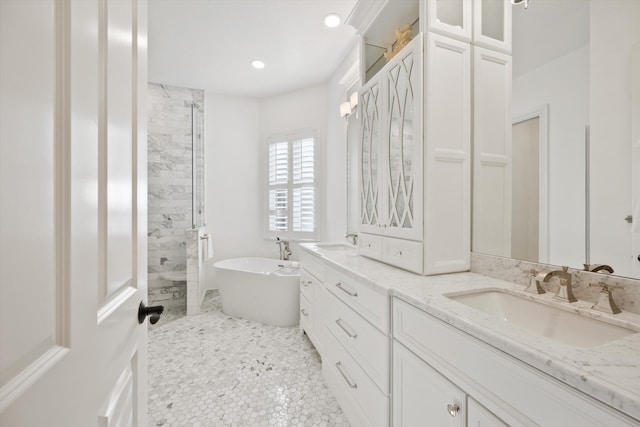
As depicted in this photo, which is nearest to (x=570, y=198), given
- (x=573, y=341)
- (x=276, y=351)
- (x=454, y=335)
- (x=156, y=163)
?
(x=573, y=341)

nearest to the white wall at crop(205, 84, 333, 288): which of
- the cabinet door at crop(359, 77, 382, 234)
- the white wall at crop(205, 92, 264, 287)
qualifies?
the white wall at crop(205, 92, 264, 287)

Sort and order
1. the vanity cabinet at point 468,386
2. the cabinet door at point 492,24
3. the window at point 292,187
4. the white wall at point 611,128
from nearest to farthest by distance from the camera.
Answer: the vanity cabinet at point 468,386 < the white wall at point 611,128 < the cabinet door at point 492,24 < the window at point 292,187

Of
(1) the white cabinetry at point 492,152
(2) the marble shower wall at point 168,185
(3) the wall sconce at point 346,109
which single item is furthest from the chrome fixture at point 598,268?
(2) the marble shower wall at point 168,185

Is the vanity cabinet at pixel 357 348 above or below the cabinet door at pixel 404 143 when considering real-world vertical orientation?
below

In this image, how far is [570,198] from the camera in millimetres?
1115

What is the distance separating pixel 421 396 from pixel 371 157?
4.80 ft

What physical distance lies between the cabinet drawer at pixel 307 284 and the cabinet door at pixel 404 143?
36.8 inches

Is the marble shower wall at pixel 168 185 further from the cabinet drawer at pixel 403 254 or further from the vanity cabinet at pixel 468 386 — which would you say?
the vanity cabinet at pixel 468 386

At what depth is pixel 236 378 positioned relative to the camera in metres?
1.99

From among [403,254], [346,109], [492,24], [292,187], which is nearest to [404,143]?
[403,254]

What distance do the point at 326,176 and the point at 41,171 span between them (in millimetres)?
3316

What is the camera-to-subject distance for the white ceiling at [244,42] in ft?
7.36

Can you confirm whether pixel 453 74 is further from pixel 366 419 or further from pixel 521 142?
pixel 366 419

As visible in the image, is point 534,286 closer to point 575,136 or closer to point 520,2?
point 575,136
